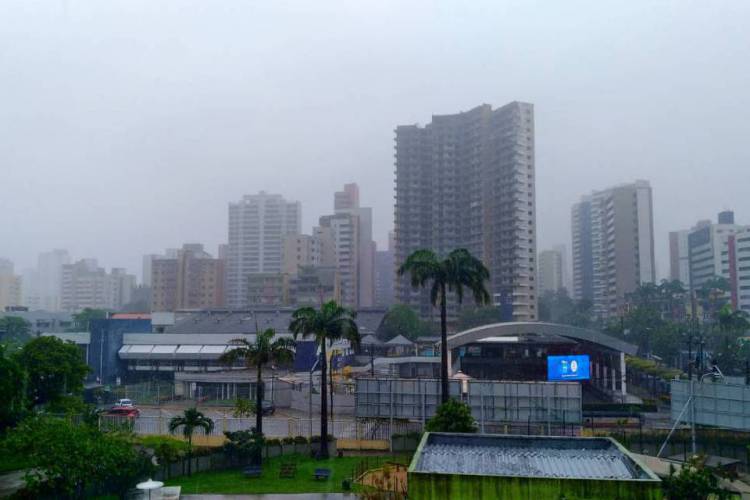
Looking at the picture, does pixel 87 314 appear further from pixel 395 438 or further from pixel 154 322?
pixel 395 438

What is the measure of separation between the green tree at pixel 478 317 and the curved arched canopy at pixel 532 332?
58740 millimetres

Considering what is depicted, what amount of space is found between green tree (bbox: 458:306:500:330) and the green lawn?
89226 millimetres

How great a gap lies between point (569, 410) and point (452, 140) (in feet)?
386

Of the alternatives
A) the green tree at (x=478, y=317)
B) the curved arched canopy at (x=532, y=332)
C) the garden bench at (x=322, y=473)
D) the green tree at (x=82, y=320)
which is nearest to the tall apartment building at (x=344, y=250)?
the green tree at (x=478, y=317)

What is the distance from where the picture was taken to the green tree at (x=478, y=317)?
123 m

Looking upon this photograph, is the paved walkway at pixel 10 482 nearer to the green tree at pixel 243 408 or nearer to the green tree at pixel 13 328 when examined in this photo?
the green tree at pixel 243 408

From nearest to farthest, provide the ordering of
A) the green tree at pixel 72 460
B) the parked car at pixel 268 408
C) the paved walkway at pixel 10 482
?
1. the green tree at pixel 72 460
2. the paved walkway at pixel 10 482
3. the parked car at pixel 268 408

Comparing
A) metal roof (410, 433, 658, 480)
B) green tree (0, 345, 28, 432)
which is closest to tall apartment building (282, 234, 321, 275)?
green tree (0, 345, 28, 432)

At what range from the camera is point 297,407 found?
5953cm

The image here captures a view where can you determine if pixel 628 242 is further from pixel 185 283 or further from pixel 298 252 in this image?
pixel 185 283

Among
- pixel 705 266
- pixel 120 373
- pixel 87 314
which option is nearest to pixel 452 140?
pixel 705 266

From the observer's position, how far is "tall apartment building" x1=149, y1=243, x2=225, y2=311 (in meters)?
171

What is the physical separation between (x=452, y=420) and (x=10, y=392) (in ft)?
71.7

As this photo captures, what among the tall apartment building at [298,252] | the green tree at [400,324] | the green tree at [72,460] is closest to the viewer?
the green tree at [72,460]
